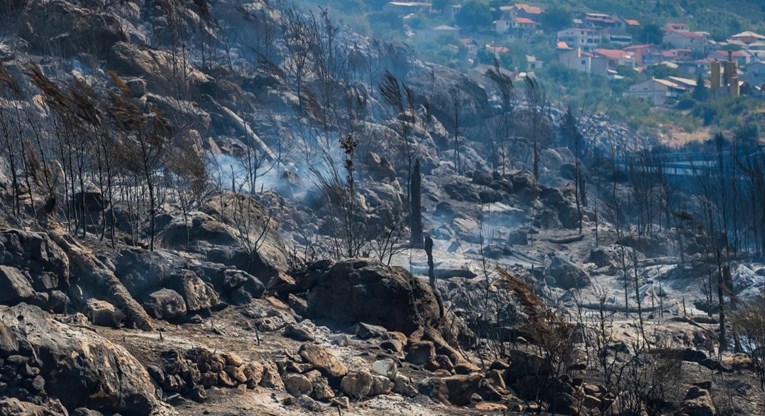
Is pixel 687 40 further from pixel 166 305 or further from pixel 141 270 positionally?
pixel 166 305

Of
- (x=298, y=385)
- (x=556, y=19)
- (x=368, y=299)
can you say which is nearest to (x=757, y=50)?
(x=556, y=19)

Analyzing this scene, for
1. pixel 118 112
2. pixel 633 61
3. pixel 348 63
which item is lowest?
pixel 633 61

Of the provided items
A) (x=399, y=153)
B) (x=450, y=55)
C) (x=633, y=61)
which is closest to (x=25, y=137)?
(x=399, y=153)

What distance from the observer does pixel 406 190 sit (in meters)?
38.0

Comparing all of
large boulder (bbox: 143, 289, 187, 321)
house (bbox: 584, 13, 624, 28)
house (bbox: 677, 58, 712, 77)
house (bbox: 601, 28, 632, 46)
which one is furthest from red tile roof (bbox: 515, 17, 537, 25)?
large boulder (bbox: 143, 289, 187, 321)

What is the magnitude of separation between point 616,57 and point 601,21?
13421mm

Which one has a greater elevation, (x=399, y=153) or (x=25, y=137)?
(x=25, y=137)

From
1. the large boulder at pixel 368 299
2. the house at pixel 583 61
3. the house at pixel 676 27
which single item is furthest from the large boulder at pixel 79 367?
the house at pixel 676 27

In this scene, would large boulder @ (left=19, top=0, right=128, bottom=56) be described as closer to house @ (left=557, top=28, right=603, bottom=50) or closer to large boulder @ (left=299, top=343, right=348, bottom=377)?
large boulder @ (left=299, top=343, right=348, bottom=377)

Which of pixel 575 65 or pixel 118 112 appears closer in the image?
pixel 118 112

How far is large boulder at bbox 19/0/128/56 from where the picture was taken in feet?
117

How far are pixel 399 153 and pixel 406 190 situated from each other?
393cm

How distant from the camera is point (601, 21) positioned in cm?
11962

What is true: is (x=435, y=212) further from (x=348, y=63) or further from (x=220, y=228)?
(x=220, y=228)
